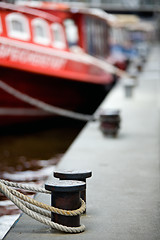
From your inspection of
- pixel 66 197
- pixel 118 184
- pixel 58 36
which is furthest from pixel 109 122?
pixel 58 36

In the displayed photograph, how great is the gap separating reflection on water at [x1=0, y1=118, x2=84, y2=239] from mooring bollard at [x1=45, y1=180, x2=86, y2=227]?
4.06 ft

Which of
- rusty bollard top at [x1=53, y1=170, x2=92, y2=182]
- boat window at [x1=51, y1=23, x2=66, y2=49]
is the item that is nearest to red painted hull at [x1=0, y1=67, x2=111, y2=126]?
boat window at [x1=51, y1=23, x2=66, y2=49]

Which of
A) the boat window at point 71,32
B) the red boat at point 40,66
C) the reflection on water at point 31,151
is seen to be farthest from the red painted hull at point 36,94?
the boat window at point 71,32

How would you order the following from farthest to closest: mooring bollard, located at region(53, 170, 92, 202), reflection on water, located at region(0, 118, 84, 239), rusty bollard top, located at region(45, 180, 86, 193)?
reflection on water, located at region(0, 118, 84, 239) < mooring bollard, located at region(53, 170, 92, 202) < rusty bollard top, located at region(45, 180, 86, 193)

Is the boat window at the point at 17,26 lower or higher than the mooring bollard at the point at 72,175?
higher

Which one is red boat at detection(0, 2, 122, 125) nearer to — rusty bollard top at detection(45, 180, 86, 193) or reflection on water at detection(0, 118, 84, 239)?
reflection on water at detection(0, 118, 84, 239)

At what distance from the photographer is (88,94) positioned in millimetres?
14195

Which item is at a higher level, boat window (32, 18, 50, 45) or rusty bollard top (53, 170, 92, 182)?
boat window (32, 18, 50, 45)

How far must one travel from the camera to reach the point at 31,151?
10.3 m

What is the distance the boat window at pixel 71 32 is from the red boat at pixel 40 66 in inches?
1.1

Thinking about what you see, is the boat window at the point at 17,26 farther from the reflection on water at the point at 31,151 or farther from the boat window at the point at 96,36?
the boat window at the point at 96,36

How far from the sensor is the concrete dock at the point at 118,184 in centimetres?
421

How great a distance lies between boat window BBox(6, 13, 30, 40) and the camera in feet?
36.7

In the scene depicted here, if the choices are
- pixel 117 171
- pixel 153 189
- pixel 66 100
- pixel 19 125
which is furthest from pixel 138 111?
pixel 153 189
